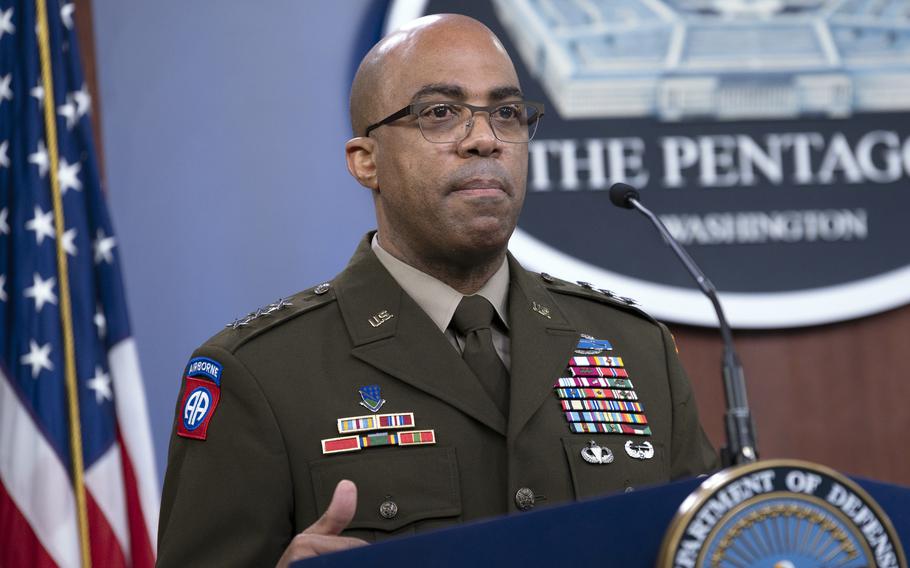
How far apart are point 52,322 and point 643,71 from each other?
1246 millimetres

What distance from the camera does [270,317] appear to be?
4.39 feet

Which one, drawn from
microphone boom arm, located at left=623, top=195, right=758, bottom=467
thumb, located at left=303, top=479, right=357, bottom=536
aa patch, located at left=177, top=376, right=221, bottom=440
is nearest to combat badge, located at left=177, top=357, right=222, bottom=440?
aa patch, located at left=177, top=376, right=221, bottom=440

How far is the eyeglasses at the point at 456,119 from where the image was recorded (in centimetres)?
129

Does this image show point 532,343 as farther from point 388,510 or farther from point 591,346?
point 388,510

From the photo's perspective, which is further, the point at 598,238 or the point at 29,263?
the point at 598,238

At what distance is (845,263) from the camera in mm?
2328

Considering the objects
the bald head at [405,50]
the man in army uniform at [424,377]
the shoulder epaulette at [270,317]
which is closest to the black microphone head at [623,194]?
the man in army uniform at [424,377]

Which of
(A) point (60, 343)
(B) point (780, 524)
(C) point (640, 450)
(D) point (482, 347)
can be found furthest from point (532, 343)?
(A) point (60, 343)

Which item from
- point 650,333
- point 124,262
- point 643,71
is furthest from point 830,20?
point 124,262

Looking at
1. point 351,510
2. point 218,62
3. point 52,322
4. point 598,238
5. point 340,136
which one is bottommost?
point 351,510

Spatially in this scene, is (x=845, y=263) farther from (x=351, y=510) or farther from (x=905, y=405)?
(x=351, y=510)

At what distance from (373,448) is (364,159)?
378 mm

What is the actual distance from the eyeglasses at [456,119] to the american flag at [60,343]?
0.91m

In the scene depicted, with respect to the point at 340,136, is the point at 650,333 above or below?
below
